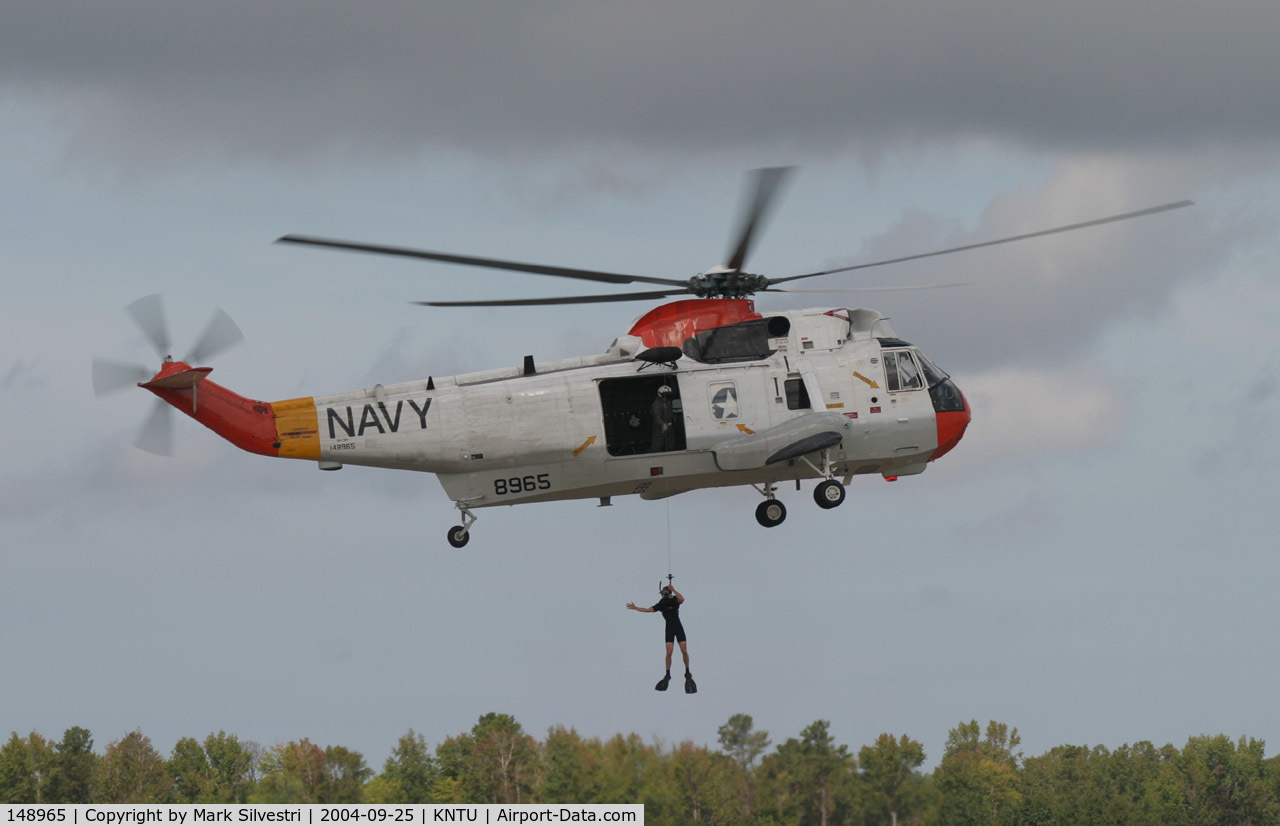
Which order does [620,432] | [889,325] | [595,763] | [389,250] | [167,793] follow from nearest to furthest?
Answer: [389,250] → [620,432] → [889,325] → [595,763] → [167,793]

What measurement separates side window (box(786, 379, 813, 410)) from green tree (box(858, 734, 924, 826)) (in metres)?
18.5

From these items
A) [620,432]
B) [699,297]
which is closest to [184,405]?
[620,432]

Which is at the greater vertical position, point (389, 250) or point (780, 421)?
point (389, 250)

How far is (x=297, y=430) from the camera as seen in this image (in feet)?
105

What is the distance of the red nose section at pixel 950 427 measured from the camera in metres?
34.9

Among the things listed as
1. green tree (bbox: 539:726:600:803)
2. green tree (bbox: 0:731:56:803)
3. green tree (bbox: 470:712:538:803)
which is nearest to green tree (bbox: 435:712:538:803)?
green tree (bbox: 470:712:538:803)

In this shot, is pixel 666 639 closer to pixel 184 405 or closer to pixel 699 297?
pixel 699 297

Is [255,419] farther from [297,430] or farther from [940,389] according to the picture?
[940,389]

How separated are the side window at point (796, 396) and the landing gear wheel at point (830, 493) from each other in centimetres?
157

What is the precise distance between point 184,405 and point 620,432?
8.05 meters

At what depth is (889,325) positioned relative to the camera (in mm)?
35406

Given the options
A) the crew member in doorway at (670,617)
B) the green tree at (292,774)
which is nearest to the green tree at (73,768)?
the green tree at (292,774)

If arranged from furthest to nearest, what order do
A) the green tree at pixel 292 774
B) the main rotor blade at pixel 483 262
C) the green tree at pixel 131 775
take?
the green tree at pixel 131 775
the green tree at pixel 292 774
the main rotor blade at pixel 483 262

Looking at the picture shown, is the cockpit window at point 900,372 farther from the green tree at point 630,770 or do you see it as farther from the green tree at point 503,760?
the green tree at point 503,760
